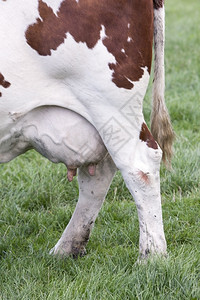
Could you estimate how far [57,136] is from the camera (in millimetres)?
2717

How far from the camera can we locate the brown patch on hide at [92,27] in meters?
2.55

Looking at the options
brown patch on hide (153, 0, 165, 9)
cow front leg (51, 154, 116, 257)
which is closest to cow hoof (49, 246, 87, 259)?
cow front leg (51, 154, 116, 257)

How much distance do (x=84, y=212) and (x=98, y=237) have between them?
0.78ft

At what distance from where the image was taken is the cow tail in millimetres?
2975

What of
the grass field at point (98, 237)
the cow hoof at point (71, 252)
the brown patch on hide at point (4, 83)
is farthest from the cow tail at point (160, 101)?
the brown patch on hide at point (4, 83)

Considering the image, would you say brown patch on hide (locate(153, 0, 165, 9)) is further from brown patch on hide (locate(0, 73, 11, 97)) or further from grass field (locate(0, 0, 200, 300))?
grass field (locate(0, 0, 200, 300))

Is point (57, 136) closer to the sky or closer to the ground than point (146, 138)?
closer to the ground

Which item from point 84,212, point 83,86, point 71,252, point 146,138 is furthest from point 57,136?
point 71,252

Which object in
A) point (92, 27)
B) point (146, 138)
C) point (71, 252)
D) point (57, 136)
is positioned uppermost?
point (92, 27)

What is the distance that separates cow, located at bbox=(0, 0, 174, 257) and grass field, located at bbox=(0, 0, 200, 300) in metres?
0.21

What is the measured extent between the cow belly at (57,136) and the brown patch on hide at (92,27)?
0.90 ft

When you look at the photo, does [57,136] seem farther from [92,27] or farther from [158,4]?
[158,4]

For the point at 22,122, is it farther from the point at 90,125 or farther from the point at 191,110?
the point at 191,110

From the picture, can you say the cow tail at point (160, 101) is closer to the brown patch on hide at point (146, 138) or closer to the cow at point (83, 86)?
the cow at point (83, 86)
